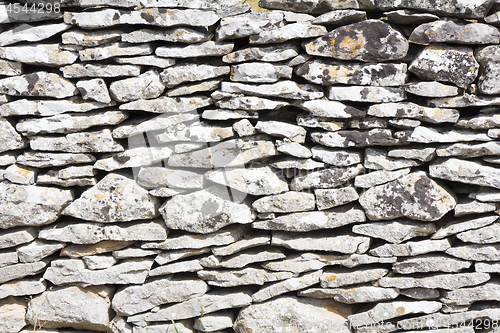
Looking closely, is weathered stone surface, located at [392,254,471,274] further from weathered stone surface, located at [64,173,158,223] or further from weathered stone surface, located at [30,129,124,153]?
weathered stone surface, located at [30,129,124,153]

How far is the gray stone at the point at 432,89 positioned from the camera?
3168 millimetres

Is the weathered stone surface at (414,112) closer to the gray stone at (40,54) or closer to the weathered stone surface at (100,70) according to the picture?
the weathered stone surface at (100,70)

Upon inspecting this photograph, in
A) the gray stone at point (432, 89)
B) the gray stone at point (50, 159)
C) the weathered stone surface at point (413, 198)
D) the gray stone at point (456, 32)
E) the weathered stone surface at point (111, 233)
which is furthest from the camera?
the weathered stone surface at point (111, 233)

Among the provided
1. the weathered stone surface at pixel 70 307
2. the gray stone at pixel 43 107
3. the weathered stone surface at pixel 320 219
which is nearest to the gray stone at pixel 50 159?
the gray stone at pixel 43 107

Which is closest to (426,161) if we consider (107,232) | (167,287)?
(167,287)

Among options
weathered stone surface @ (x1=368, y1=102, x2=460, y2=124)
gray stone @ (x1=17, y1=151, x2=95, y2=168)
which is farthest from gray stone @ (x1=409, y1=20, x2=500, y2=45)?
gray stone @ (x1=17, y1=151, x2=95, y2=168)

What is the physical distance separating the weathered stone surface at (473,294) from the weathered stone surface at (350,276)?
590mm

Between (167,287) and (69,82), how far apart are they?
2055 millimetres

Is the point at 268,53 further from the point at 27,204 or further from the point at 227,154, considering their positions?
the point at 27,204

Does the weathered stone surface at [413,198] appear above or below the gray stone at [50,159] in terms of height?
below

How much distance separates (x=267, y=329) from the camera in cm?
368

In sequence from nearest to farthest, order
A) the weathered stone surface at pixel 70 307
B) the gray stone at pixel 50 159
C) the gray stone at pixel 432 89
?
the gray stone at pixel 432 89
the gray stone at pixel 50 159
the weathered stone surface at pixel 70 307

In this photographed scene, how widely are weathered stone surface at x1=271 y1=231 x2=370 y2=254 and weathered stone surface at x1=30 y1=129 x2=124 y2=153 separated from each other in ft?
5.55

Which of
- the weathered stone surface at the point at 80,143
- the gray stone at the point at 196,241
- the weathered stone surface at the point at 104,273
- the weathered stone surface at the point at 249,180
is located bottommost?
the weathered stone surface at the point at 104,273
